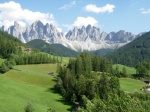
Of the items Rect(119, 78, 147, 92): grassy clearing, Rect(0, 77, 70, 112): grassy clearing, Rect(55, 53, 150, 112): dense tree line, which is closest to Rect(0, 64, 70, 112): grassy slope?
Rect(0, 77, 70, 112): grassy clearing

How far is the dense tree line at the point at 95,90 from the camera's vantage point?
2519cm

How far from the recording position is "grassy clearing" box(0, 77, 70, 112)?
7488cm

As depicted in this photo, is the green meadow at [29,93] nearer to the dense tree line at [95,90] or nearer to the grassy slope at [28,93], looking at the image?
the grassy slope at [28,93]

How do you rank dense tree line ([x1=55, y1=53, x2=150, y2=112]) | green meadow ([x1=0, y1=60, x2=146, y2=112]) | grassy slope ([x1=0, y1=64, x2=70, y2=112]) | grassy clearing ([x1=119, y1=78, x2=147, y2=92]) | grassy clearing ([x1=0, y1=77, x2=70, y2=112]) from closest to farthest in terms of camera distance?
dense tree line ([x1=55, y1=53, x2=150, y2=112]), grassy clearing ([x1=0, y1=77, x2=70, y2=112]), green meadow ([x1=0, y1=60, x2=146, y2=112]), grassy slope ([x1=0, y1=64, x2=70, y2=112]), grassy clearing ([x1=119, y1=78, x2=147, y2=92])

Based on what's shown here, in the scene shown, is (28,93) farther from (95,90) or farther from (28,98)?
(95,90)

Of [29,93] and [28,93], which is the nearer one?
[28,93]

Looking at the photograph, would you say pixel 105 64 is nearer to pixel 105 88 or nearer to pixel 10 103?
pixel 105 88

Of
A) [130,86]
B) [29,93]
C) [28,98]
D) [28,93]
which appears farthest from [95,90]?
[130,86]

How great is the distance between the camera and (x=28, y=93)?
9688 centimetres

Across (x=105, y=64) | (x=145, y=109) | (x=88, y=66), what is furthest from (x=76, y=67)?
(x=145, y=109)

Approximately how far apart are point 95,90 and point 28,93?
2510 centimetres

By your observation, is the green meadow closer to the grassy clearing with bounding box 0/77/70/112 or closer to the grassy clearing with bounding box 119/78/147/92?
the grassy clearing with bounding box 0/77/70/112

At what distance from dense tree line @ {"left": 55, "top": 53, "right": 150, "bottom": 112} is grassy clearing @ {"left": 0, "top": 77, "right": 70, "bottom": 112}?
6.53 metres

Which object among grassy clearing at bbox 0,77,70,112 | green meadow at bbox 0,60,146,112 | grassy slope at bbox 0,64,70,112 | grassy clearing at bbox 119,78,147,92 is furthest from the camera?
grassy clearing at bbox 119,78,147,92
